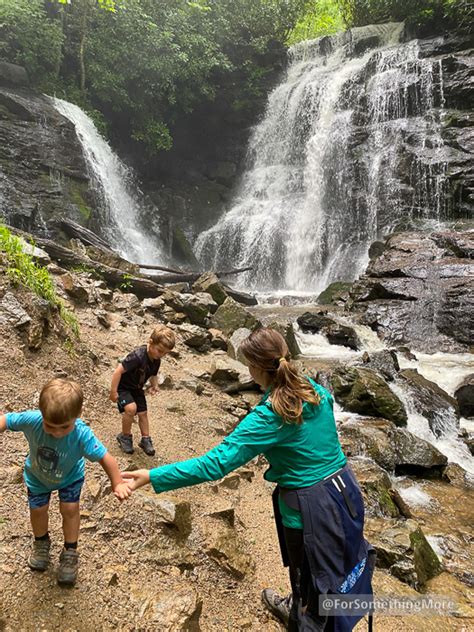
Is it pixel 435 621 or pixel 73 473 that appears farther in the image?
pixel 435 621

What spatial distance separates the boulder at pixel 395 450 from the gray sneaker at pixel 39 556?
462 cm

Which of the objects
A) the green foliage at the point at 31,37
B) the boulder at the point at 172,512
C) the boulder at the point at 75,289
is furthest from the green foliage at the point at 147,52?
the boulder at the point at 172,512

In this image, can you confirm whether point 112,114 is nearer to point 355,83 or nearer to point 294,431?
point 355,83

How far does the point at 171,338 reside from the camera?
3867 millimetres

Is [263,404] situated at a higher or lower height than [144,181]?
lower

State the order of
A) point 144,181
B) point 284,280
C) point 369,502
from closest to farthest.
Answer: point 369,502
point 284,280
point 144,181

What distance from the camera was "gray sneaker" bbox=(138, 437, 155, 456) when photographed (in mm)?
4275

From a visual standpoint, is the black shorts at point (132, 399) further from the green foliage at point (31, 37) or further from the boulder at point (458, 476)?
the green foliage at point (31, 37)

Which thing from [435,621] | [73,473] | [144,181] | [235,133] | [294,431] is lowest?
[435,621]

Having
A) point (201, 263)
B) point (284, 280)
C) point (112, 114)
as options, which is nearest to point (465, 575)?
point (284, 280)

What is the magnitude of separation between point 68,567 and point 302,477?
144cm

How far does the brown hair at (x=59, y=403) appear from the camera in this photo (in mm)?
2145

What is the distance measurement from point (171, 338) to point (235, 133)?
85.8 feet

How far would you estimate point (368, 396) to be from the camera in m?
7.59
